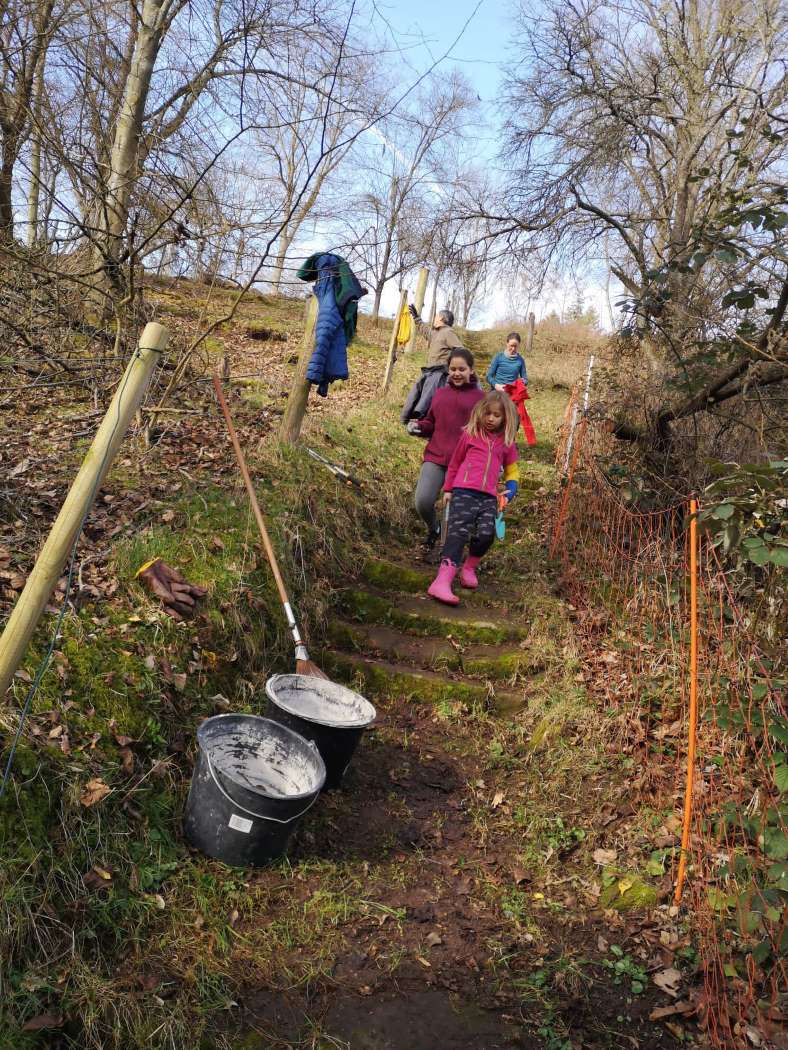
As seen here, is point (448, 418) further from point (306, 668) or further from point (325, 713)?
point (325, 713)

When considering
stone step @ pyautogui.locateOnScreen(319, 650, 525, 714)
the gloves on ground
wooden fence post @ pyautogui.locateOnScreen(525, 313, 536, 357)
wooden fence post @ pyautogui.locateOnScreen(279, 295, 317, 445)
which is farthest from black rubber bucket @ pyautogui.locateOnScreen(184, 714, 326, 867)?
wooden fence post @ pyautogui.locateOnScreen(525, 313, 536, 357)

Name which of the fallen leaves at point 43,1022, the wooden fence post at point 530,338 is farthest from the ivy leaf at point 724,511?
the wooden fence post at point 530,338

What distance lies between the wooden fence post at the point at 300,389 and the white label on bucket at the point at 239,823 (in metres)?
3.88

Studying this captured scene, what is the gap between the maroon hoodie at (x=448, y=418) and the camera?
20.0 ft

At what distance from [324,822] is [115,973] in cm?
133

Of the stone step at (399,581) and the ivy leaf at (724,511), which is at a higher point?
the ivy leaf at (724,511)

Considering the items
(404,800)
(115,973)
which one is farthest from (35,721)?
(404,800)

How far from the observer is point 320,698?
421cm

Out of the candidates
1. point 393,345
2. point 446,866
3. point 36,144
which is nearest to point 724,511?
point 446,866

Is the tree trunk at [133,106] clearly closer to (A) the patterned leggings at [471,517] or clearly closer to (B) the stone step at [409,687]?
(A) the patterned leggings at [471,517]

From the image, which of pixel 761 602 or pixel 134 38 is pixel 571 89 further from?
pixel 761 602

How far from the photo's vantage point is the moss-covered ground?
2725mm

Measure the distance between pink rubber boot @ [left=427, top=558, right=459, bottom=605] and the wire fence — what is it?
3.51ft

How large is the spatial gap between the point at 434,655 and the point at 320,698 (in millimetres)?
1300
